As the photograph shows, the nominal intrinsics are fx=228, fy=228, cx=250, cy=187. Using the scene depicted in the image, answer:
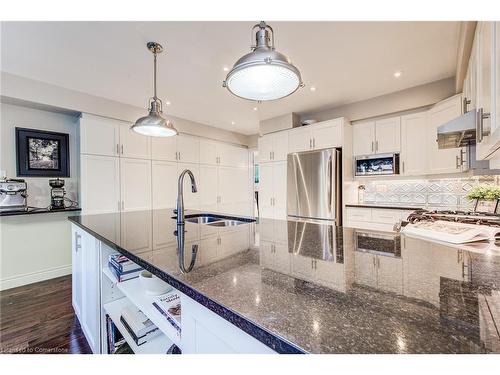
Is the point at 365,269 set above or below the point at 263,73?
below

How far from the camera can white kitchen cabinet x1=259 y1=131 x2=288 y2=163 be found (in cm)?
388

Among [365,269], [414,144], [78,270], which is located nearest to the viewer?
[365,269]

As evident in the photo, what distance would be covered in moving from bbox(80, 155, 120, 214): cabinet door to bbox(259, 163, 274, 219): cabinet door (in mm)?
2323

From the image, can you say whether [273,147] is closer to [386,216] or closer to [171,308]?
[386,216]

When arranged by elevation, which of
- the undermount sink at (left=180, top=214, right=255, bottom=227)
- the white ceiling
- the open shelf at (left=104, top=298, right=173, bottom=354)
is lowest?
the open shelf at (left=104, top=298, right=173, bottom=354)

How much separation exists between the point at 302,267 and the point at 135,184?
3466 mm

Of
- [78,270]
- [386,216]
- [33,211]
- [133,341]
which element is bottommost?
[133,341]

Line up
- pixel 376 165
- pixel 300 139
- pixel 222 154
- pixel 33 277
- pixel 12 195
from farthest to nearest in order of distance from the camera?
pixel 222 154
pixel 300 139
pixel 376 165
pixel 33 277
pixel 12 195

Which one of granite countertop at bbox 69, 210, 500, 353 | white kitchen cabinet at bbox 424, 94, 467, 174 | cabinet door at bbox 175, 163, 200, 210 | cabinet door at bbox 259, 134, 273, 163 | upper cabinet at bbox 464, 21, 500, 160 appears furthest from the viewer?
cabinet door at bbox 175, 163, 200, 210

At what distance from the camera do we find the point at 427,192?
3.12 meters

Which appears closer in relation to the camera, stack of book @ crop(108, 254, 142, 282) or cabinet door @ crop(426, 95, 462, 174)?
stack of book @ crop(108, 254, 142, 282)

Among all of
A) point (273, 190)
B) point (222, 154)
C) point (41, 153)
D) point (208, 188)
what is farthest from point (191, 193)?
point (41, 153)

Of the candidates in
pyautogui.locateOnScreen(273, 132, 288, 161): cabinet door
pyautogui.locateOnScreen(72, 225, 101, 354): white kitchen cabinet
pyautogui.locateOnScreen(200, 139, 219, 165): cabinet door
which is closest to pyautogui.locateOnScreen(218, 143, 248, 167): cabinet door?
pyautogui.locateOnScreen(200, 139, 219, 165): cabinet door

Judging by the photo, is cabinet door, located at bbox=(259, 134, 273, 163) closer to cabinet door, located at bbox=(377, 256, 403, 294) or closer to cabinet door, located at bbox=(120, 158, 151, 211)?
cabinet door, located at bbox=(120, 158, 151, 211)
